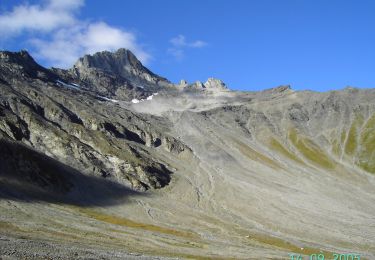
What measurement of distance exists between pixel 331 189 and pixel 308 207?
105 ft

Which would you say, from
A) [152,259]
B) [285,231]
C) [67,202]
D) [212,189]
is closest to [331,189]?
[212,189]

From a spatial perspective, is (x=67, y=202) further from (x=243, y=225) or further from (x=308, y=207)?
(x=308, y=207)

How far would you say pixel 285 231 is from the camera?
434 feet
